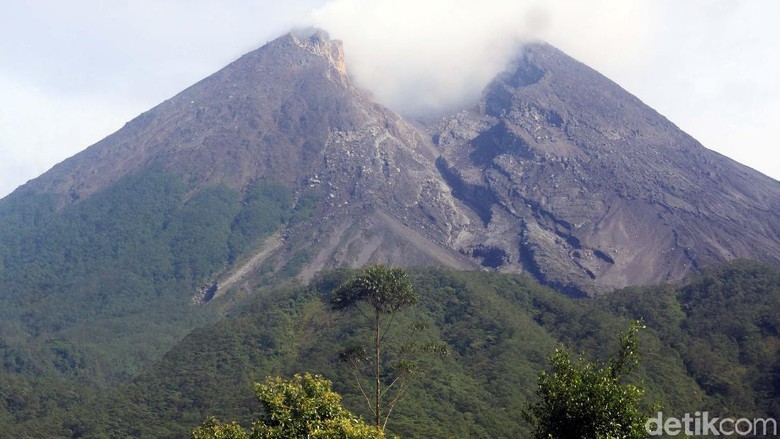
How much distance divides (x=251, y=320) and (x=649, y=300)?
57.3 metres

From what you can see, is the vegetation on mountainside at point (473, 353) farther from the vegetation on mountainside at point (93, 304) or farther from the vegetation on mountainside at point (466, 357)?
the vegetation on mountainside at point (93, 304)

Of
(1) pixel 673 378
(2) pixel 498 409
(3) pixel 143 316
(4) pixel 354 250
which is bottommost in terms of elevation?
(1) pixel 673 378

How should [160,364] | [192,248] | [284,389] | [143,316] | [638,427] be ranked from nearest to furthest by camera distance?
1. [638,427]
2. [284,389]
3. [160,364]
4. [143,316]
5. [192,248]

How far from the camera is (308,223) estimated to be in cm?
19588

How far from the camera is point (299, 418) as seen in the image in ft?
70.0

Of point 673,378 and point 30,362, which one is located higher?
point 30,362

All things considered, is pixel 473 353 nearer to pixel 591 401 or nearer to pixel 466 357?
pixel 466 357

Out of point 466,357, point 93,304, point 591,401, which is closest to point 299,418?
point 591,401

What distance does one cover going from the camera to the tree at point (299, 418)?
20203 millimetres

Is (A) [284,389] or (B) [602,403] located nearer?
(B) [602,403]

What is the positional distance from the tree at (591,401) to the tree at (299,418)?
441cm

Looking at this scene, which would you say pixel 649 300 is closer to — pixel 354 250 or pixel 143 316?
pixel 354 250

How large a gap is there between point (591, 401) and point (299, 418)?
25.1ft

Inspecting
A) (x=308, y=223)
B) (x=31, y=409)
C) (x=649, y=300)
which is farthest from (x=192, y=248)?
(x=649, y=300)
